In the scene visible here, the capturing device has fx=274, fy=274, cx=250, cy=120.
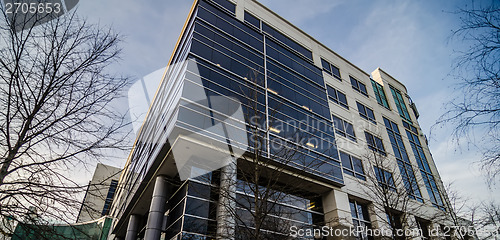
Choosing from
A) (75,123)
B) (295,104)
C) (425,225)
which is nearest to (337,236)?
(295,104)

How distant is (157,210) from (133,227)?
700cm

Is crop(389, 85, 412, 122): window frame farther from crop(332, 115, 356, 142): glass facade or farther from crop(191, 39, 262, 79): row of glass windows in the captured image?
crop(191, 39, 262, 79): row of glass windows

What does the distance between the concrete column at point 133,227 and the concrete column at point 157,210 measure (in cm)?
637

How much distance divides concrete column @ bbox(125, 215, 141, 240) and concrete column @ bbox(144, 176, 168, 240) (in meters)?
6.37

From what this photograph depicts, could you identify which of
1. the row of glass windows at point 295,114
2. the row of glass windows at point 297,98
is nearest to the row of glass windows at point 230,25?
the row of glass windows at point 297,98

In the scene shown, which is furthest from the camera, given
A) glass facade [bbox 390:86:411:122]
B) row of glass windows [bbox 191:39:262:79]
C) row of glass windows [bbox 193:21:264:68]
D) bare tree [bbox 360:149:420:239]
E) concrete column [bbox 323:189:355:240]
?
glass facade [bbox 390:86:411:122]

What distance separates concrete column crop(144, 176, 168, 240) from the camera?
43.3 feet

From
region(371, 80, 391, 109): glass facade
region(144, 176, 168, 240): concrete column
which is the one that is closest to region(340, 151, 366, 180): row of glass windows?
region(371, 80, 391, 109): glass facade

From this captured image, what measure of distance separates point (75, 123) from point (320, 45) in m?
24.4

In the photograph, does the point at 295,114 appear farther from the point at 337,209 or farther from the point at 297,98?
the point at 337,209

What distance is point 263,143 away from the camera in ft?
46.6

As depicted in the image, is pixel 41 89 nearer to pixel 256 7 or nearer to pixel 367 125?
pixel 256 7

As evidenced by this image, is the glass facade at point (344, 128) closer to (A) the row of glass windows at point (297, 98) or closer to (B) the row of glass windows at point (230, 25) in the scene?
(A) the row of glass windows at point (297, 98)

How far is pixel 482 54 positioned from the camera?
4.84 metres
